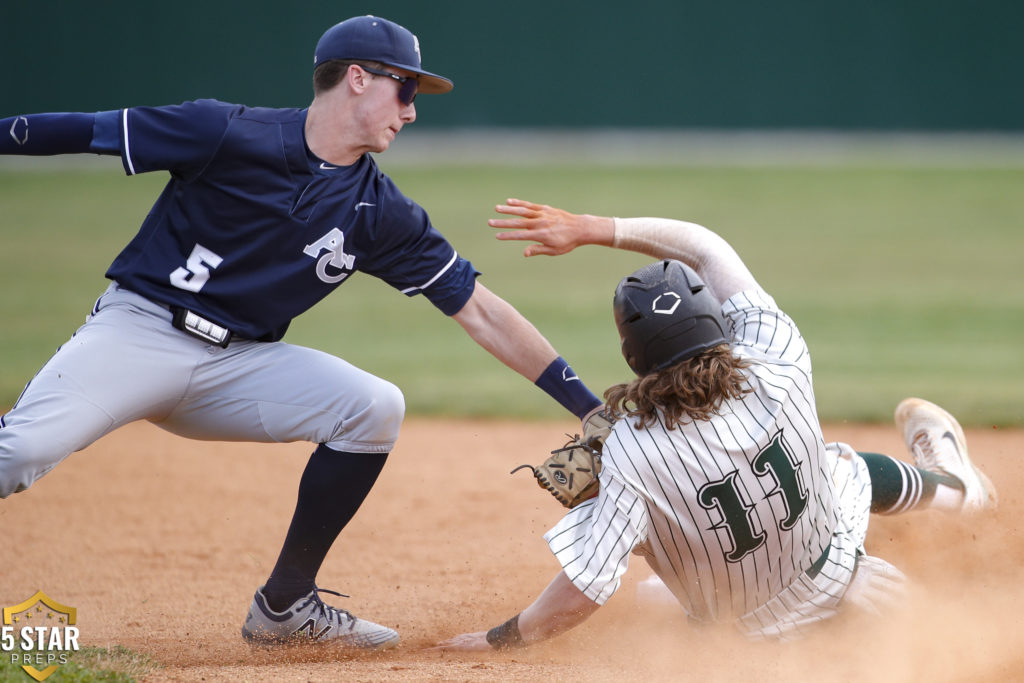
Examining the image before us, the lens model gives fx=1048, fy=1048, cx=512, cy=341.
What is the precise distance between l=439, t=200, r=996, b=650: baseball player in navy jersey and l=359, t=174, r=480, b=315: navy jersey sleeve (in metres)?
0.83

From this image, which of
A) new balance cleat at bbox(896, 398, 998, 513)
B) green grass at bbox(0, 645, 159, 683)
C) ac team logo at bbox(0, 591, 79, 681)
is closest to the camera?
green grass at bbox(0, 645, 159, 683)

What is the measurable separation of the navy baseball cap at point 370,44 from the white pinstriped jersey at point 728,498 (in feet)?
4.23

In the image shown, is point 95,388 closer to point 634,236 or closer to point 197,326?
point 197,326

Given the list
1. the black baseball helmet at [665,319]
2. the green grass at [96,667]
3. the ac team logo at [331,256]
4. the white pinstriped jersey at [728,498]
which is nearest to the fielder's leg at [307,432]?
the ac team logo at [331,256]

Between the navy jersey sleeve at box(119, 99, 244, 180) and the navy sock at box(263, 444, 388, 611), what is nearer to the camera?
the navy jersey sleeve at box(119, 99, 244, 180)

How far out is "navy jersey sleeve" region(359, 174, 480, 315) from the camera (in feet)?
10.9

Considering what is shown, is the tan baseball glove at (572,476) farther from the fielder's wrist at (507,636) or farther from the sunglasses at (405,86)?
the sunglasses at (405,86)

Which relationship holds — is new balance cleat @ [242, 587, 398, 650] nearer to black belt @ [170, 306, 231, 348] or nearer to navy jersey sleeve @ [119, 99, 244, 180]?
black belt @ [170, 306, 231, 348]

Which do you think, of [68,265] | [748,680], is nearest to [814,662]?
[748,680]

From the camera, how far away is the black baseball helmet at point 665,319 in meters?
2.64

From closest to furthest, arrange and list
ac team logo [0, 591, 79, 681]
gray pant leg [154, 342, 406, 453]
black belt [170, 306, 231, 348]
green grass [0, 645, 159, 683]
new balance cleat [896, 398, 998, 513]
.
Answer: green grass [0, 645, 159, 683] → ac team logo [0, 591, 79, 681] → black belt [170, 306, 231, 348] → gray pant leg [154, 342, 406, 453] → new balance cleat [896, 398, 998, 513]

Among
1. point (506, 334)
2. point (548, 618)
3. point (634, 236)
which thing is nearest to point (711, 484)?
point (548, 618)

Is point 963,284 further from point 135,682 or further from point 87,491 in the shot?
point 135,682

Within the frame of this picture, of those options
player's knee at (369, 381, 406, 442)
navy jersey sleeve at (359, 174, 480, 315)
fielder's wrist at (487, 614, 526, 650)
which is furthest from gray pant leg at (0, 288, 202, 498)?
fielder's wrist at (487, 614, 526, 650)
